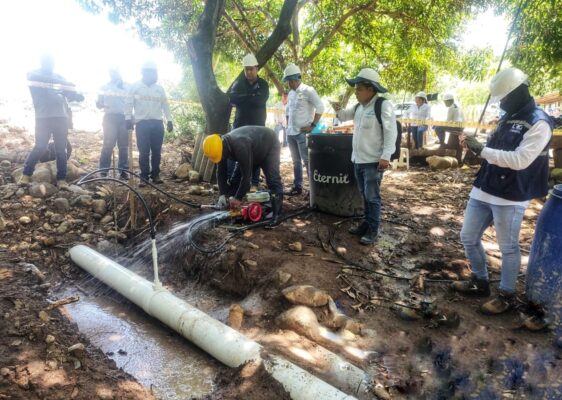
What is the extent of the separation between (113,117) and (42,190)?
1657mm

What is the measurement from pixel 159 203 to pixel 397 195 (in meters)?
4.02

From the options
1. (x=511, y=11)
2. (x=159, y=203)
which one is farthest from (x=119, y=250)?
(x=511, y=11)

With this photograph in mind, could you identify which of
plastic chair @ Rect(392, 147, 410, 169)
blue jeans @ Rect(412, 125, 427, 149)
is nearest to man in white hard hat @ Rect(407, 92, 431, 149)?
blue jeans @ Rect(412, 125, 427, 149)

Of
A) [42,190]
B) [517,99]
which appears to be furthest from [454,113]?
[42,190]

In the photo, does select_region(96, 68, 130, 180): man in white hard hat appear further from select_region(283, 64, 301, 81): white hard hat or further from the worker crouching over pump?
select_region(283, 64, 301, 81): white hard hat

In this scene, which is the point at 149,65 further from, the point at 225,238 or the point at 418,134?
the point at 418,134

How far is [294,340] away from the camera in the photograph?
2.90 m

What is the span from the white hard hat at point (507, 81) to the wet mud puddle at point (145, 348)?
117 inches

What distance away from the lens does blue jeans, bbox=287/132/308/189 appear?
605cm

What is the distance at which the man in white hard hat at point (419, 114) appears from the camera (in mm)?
10328

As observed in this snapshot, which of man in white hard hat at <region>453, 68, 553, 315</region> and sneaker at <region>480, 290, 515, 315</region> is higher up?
man in white hard hat at <region>453, 68, 553, 315</region>

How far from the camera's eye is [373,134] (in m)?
4.21

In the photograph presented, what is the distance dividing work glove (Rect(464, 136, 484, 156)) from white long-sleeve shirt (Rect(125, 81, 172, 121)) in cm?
467

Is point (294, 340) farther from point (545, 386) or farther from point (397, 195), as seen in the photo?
point (397, 195)
